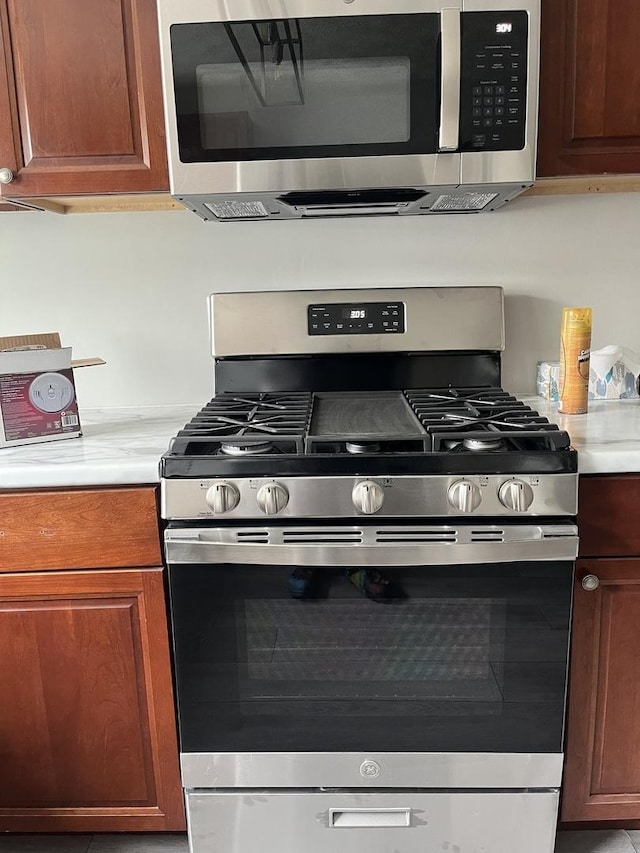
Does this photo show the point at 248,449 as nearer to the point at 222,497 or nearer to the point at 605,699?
the point at 222,497

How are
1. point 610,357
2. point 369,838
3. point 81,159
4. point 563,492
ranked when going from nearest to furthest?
point 563,492 < point 369,838 < point 81,159 < point 610,357

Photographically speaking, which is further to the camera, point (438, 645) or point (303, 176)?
point (303, 176)

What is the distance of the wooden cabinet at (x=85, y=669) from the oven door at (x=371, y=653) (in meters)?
0.08

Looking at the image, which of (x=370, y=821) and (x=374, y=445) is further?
(x=370, y=821)

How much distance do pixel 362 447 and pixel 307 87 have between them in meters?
0.75

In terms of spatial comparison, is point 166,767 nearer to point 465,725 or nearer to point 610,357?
point 465,725

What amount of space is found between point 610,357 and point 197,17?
4.03ft

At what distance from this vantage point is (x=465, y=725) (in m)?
1.29

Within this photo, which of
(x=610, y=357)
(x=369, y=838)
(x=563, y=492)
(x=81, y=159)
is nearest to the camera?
(x=563, y=492)

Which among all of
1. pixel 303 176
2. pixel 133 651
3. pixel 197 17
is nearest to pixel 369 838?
pixel 133 651

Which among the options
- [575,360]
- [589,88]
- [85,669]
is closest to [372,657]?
[85,669]

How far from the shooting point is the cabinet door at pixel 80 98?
140cm

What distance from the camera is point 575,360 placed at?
1.53m

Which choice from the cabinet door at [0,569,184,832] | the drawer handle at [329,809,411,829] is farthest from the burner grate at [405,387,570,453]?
the drawer handle at [329,809,411,829]
